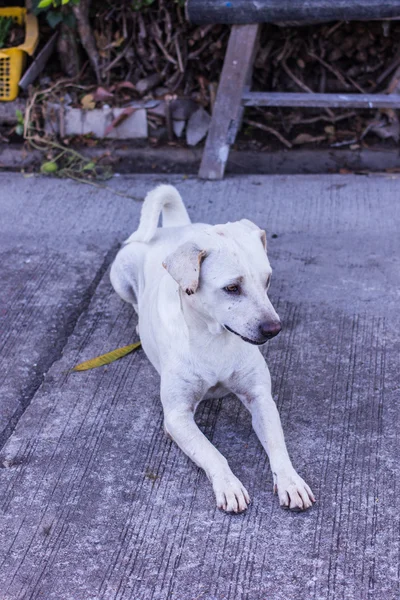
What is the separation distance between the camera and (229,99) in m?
4.91

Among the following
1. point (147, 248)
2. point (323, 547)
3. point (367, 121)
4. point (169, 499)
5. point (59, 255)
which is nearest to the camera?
point (323, 547)

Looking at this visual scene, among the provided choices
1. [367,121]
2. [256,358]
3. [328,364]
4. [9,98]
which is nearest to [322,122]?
[367,121]

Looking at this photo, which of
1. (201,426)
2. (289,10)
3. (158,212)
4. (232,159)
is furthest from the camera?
(232,159)

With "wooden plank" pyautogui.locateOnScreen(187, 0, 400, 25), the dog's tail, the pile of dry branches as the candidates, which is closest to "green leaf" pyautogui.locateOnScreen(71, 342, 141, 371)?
the dog's tail

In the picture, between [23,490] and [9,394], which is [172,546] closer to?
[23,490]

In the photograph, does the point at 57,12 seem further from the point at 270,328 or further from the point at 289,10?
the point at 270,328

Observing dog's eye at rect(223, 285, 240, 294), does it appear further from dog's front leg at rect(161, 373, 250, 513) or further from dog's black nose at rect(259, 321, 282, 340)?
dog's front leg at rect(161, 373, 250, 513)

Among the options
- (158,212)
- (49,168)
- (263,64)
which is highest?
(158,212)

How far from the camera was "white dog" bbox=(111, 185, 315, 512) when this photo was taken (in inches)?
102

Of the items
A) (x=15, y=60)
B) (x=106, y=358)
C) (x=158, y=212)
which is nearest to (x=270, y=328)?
(x=106, y=358)

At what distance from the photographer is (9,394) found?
129 inches

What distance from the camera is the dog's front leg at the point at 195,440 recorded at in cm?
261

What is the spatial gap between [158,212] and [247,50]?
1.64m

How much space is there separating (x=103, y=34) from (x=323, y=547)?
4.25 m
